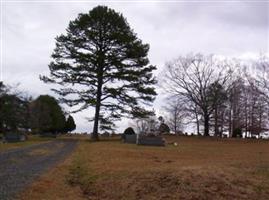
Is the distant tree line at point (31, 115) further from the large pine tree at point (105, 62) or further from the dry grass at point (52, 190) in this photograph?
the dry grass at point (52, 190)

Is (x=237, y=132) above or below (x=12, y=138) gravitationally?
above

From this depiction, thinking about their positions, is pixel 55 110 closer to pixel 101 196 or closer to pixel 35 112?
pixel 35 112

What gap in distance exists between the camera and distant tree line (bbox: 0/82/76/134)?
59188 millimetres

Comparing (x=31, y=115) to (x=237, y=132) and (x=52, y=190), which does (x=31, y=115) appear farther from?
(x=52, y=190)

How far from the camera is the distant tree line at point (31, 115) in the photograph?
59188mm

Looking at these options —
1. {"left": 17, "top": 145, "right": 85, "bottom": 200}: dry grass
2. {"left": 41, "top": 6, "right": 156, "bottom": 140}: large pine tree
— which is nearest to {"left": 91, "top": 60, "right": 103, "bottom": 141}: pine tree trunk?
{"left": 41, "top": 6, "right": 156, "bottom": 140}: large pine tree

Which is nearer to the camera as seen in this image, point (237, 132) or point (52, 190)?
point (52, 190)

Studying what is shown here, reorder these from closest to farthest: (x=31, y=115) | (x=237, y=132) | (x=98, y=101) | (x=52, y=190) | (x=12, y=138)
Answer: (x=52, y=190), (x=12, y=138), (x=98, y=101), (x=237, y=132), (x=31, y=115)

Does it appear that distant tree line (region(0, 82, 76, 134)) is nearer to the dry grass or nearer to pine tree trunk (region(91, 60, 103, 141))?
pine tree trunk (region(91, 60, 103, 141))

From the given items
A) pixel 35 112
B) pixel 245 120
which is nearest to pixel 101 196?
pixel 245 120

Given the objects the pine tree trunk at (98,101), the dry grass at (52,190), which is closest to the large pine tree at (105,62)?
the pine tree trunk at (98,101)

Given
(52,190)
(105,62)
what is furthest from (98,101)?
(52,190)

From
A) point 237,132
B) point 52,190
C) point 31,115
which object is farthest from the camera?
point 31,115

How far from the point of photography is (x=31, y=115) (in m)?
72.1
